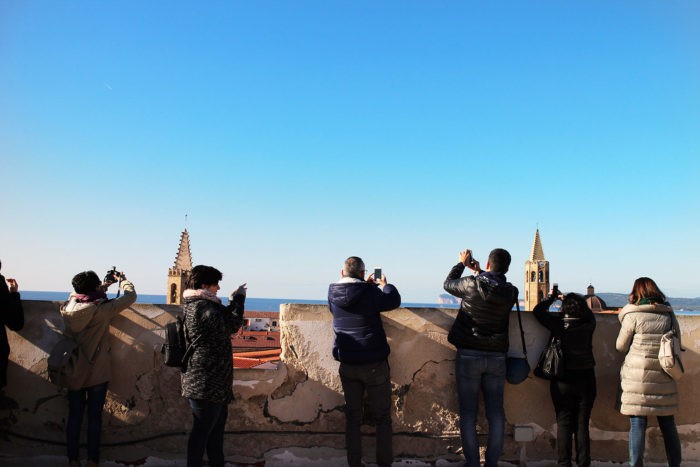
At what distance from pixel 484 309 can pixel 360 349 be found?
0.87m

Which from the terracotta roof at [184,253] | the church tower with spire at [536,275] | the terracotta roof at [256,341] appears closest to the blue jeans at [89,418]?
the terracotta roof at [256,341]

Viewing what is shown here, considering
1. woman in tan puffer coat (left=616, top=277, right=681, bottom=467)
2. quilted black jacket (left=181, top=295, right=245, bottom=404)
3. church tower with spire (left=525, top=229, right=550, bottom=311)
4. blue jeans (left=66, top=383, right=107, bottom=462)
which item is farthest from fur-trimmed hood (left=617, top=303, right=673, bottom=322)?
church tower with spire (left=525, top=229, right=550, bottom=311)

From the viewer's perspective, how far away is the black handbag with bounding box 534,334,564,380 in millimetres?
3979

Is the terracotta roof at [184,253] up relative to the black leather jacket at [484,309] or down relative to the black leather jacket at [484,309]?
up

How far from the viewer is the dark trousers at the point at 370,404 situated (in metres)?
3.87

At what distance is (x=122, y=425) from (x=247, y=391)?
3.08ft

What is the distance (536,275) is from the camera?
89.1 m

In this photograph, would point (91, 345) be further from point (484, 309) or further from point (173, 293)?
point (173, 293)

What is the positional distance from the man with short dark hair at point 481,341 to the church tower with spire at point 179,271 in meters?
72.3

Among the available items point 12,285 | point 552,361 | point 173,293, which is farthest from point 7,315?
point 173,293

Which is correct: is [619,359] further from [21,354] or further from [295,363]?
[21,354]

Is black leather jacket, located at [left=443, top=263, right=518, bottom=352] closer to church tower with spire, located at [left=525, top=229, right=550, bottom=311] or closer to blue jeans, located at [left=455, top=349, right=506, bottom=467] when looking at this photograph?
blue jeans, located at [left=455, top=349, right=506, bottom=467]

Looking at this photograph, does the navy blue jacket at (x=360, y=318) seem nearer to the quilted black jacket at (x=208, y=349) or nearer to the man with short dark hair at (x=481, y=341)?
the man with short dark hair at (x=481, y=341)

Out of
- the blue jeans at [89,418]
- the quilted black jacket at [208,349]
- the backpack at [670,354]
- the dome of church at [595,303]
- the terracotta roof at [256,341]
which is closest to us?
the quilted black jacket at [208,349]
